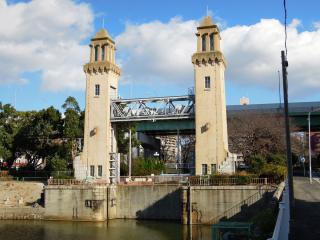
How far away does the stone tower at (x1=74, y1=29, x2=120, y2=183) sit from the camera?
48.9 metres

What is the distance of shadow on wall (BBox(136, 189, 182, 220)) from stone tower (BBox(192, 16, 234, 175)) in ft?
13.6

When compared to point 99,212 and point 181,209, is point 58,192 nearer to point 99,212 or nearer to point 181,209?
point 99,212

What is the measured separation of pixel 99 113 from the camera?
4994 cm

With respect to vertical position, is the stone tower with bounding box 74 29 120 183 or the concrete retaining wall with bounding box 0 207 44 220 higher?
the stone tower with bounding box 74 29 120 183

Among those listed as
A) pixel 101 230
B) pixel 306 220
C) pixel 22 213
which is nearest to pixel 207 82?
pixel 101 230

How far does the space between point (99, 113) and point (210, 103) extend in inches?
517

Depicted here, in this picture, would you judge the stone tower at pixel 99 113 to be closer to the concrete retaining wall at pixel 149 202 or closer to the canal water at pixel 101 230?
the concrete retaining wall at pixel 149 202

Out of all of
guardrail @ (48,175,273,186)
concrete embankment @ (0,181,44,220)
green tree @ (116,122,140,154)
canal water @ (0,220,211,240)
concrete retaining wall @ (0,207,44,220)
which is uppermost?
green tree @ (116,122,140,154)

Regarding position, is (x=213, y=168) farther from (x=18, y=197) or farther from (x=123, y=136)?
(x=18, y=197)

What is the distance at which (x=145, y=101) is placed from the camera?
1935 inches

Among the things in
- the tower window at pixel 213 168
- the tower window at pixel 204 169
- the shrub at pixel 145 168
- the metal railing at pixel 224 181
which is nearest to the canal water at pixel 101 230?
the metal railing at pixel 224 181

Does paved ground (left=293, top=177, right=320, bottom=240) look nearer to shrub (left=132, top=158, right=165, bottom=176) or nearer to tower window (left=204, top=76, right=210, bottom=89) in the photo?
tower window (left=204, top=76, right=210, bottom=89)

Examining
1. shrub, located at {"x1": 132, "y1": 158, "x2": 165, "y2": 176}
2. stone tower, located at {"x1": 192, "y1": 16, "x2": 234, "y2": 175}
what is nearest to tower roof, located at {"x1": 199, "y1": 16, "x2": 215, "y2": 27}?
stone tower, located at {"x1": 192, "y1": 16, "x2": 234, "y2": 175}

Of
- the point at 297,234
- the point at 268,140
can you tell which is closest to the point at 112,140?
the point at 268,140
